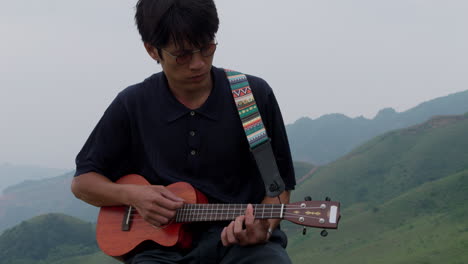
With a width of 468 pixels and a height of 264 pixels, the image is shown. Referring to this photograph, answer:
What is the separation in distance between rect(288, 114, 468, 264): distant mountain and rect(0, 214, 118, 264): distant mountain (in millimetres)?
7776

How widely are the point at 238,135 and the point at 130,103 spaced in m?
0.80

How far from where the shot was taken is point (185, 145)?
352cm

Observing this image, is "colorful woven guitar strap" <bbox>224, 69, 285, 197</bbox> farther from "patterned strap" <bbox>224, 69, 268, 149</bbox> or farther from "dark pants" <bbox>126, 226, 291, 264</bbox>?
"dark pants" <bbox>126, 226, 291, 264</bbox>

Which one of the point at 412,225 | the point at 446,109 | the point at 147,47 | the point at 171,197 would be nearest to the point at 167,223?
the point at 171,197

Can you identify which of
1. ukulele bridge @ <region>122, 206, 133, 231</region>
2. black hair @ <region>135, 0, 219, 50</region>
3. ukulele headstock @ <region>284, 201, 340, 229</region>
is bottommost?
ukulele bridge @ <region>122, 206, 133, 231</region>

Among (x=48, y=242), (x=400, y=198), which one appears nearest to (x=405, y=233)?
(x=400, y=198)

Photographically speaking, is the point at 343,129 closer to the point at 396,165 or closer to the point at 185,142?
the point at 396,165

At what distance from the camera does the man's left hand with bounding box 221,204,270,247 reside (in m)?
3.00

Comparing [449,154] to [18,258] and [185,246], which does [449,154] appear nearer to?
[18,258]

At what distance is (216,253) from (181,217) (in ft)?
1.07

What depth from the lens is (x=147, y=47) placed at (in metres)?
3.47

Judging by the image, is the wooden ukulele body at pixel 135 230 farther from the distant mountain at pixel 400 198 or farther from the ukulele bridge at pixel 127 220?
the distant mountain at pixel 400 198

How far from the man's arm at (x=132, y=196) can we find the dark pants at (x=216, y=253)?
21 centimetres

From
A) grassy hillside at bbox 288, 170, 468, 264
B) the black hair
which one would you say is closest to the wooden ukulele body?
the black hair
